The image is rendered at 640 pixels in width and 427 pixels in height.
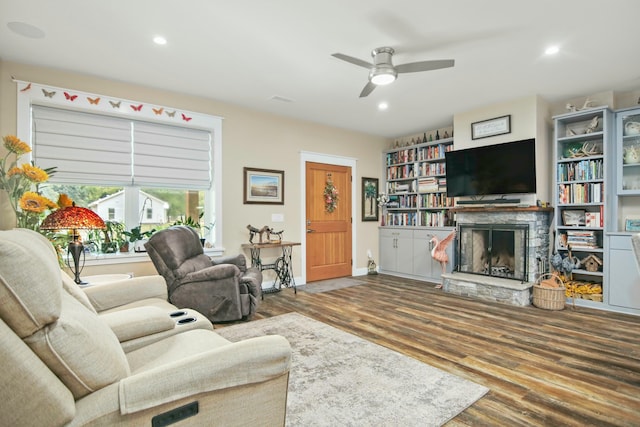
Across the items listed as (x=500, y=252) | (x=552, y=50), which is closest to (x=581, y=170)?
(x=500, y=252)

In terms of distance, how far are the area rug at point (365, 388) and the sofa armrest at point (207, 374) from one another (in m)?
0.85

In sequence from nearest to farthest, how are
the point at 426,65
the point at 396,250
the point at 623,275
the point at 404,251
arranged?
1. the point at 426,65
2. the point at 623,275
3. the point at 404,251
4. the point at 396,250

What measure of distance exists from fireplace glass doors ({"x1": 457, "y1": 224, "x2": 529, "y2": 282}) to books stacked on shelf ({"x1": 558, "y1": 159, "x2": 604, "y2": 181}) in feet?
2.73

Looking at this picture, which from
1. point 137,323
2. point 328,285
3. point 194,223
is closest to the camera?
point 137,323

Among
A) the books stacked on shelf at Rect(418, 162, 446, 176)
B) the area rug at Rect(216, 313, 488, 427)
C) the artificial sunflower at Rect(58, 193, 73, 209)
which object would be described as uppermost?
the books stacked on shelf at Rect(418, 162, 446, 176)

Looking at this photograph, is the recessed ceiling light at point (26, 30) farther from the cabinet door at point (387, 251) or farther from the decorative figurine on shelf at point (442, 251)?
the cabinet door at point (387, 251)

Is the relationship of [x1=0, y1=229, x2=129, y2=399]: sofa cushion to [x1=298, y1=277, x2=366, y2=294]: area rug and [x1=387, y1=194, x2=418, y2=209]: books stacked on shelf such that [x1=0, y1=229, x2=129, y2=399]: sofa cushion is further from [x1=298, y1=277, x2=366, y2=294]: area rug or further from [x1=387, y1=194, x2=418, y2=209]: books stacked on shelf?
[x1=387, y1=194, x2=418, y2=209]: books stacked on shelf

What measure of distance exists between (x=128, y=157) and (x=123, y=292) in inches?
87.1

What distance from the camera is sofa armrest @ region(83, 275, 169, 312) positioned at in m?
2.19

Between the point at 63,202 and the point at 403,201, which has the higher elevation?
the point at 403,201

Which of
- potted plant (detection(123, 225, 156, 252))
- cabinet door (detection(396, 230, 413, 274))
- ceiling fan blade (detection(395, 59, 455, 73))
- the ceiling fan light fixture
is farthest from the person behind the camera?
cabinet door (detection(396, 230, 413, 274))

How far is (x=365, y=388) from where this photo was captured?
2.13 m

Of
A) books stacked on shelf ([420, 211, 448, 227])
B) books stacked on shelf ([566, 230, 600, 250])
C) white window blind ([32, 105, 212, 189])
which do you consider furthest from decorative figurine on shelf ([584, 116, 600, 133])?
white window blind ([32, 105, 212, 189])

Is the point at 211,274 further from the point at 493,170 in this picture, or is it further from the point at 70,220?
the point at 493,170
